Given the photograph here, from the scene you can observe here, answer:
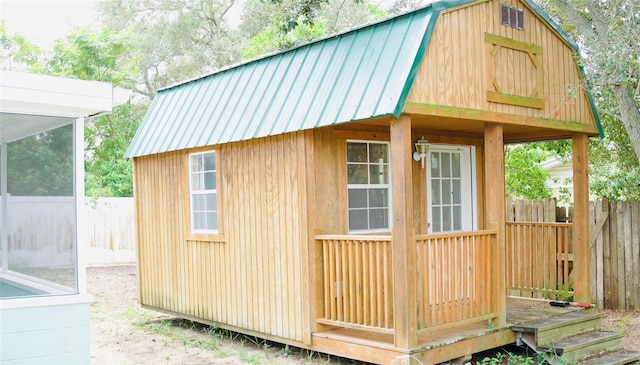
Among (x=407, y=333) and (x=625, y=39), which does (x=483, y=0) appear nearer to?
(x=625, y=39)

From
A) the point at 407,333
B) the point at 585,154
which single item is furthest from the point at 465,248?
the point at 585,154

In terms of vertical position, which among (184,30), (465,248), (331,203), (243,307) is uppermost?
(184,30)

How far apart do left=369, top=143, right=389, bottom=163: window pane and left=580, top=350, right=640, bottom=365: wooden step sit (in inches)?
128

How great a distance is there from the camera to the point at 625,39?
24.6ft

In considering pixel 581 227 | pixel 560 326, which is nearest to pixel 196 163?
pixel 560 326

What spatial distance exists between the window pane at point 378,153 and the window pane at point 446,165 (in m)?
1.14

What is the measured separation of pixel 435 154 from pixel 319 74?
237cm

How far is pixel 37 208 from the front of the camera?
219 inches

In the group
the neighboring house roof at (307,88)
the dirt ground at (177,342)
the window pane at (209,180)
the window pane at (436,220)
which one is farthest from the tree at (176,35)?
the window pane at (436,220)

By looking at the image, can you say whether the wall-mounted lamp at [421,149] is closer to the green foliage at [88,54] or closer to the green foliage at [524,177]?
the green foliage at [524,177]

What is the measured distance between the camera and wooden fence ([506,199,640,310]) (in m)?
9.59

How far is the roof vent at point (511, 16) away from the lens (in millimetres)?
7324

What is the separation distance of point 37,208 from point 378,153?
4082 mm

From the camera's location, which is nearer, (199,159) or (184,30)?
(199,159)
